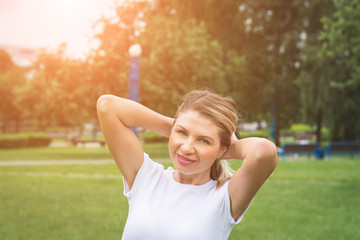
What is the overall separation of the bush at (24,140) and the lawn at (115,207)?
18878mm

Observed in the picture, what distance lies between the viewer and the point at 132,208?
2268 millimetres

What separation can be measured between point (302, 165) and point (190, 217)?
16173mm

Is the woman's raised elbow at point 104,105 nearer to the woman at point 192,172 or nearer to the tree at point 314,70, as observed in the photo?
the woman at point 192,172

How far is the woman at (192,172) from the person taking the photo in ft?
6.89

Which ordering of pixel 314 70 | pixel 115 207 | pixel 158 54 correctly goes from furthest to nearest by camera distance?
pixel 314 70
pixel 158 54
pixel 115 207

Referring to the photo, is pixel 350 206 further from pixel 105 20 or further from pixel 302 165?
pixel 105 20

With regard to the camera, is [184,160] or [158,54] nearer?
[184,160]

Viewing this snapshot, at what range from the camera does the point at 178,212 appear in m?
2.13

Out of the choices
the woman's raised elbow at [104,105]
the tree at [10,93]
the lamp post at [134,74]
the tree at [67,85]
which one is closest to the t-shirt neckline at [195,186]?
the woman's raised elbow at [104,105]

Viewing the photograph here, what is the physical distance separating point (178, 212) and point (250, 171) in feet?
1.33

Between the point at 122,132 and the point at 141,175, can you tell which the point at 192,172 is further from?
the point at 122,132

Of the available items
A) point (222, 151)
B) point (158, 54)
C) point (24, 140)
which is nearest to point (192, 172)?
point (222, 151)

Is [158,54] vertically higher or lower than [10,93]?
higher

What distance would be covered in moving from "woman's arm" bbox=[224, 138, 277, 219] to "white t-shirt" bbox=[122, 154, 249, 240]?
0.16ft
